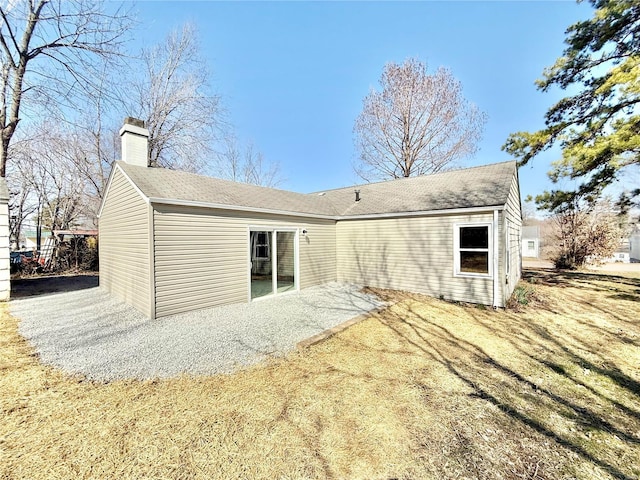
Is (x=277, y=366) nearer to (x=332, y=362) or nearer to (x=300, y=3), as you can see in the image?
(x=332, y=362)

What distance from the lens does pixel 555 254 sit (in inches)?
669

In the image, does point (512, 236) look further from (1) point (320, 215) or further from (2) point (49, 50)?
(2) point (49, 50)

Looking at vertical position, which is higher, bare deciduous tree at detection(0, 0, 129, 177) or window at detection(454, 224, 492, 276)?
bare deciduous tree at detection(0, 0, 129, 177)

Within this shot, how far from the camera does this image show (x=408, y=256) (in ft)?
28.9

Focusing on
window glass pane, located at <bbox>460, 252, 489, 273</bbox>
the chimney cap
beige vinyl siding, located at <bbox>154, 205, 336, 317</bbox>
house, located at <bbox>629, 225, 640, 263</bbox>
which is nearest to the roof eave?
beige vinyl siding, located at <bbox>154, 205, 336, 317</bbox>

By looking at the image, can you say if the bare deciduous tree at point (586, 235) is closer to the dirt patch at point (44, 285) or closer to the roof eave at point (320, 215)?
the roof eave at point (320, 215)

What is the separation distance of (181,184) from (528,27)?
13624mm

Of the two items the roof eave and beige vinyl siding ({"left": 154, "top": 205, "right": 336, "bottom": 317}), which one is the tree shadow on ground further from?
beige vinyl siding ({"left": 154, "top": 205, "right": 336, "bottom": 317})

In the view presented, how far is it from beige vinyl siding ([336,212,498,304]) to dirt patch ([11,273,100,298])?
9.95 meters

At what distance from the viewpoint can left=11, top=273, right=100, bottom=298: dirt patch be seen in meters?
8.92

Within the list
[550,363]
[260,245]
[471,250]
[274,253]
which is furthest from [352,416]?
[260,245]

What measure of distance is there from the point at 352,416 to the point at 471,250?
6304 millimetres

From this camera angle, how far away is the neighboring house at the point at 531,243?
1237 inches

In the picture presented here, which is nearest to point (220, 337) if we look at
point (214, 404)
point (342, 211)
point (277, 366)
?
point (277, 366)
